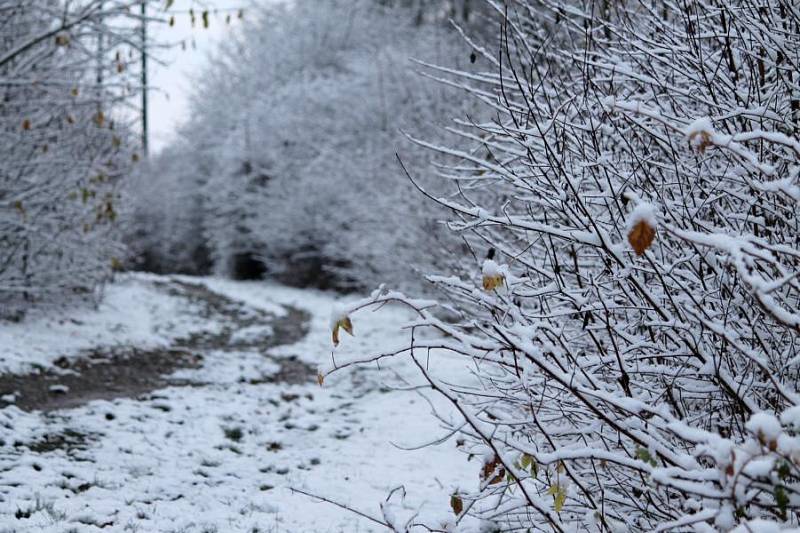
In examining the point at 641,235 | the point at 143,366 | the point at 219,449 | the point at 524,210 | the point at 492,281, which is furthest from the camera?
the point at 143,366

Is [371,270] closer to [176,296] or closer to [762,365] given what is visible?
[176,296]

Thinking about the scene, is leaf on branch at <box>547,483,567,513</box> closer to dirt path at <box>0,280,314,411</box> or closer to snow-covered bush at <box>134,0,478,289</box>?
dirt path at <box>0,280,314,411</box>

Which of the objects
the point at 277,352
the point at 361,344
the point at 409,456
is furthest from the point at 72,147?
the point at 409,456

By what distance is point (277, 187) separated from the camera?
1945 centimetres

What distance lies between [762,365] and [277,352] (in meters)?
8.63

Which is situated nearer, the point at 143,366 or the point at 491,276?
the point at 491,276

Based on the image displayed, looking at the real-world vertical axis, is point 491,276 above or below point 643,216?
below

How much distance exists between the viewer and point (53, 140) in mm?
8570

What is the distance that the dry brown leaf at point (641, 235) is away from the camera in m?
1.80

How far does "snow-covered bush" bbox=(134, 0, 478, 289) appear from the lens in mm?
14562

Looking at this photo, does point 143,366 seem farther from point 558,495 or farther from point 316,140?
point 316,140

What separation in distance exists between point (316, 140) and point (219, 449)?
15034mm

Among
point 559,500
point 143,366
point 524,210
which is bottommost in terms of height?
point 143,366

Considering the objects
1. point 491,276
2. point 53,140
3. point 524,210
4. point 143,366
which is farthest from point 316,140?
point 491,276
